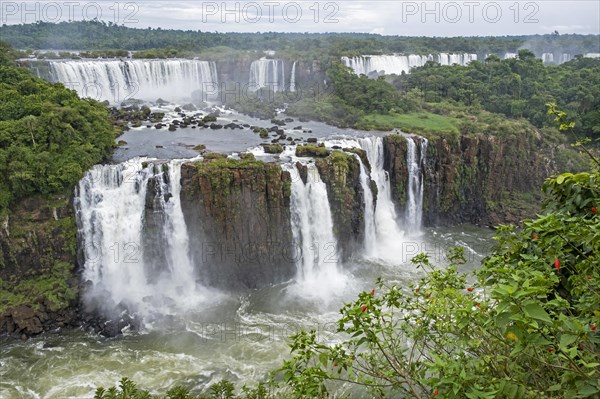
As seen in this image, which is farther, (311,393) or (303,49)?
(303,49)

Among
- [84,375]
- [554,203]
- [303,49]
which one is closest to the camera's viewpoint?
[554,203]

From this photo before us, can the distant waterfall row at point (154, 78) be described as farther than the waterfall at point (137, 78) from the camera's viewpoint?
Yes

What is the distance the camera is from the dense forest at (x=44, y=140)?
682 inches

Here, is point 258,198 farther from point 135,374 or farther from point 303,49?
point 303,49

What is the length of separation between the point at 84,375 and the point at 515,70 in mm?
41224

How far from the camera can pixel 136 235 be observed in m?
18.5

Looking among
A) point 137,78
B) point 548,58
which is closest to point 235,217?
point 137,78

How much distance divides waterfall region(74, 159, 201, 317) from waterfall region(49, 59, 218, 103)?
661 inches

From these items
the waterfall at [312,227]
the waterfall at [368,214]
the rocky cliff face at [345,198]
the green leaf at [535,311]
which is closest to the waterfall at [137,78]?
the waterfall at [312,227]

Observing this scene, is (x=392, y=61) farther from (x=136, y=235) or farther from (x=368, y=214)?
(x=136, y=235)

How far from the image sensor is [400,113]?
3150 centimetres

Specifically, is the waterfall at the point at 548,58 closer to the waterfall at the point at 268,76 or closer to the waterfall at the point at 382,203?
the waterfall at the point at 268,76

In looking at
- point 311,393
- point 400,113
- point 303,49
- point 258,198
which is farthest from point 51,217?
point 303,49

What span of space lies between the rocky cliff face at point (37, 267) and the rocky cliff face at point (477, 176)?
15.2 metres
